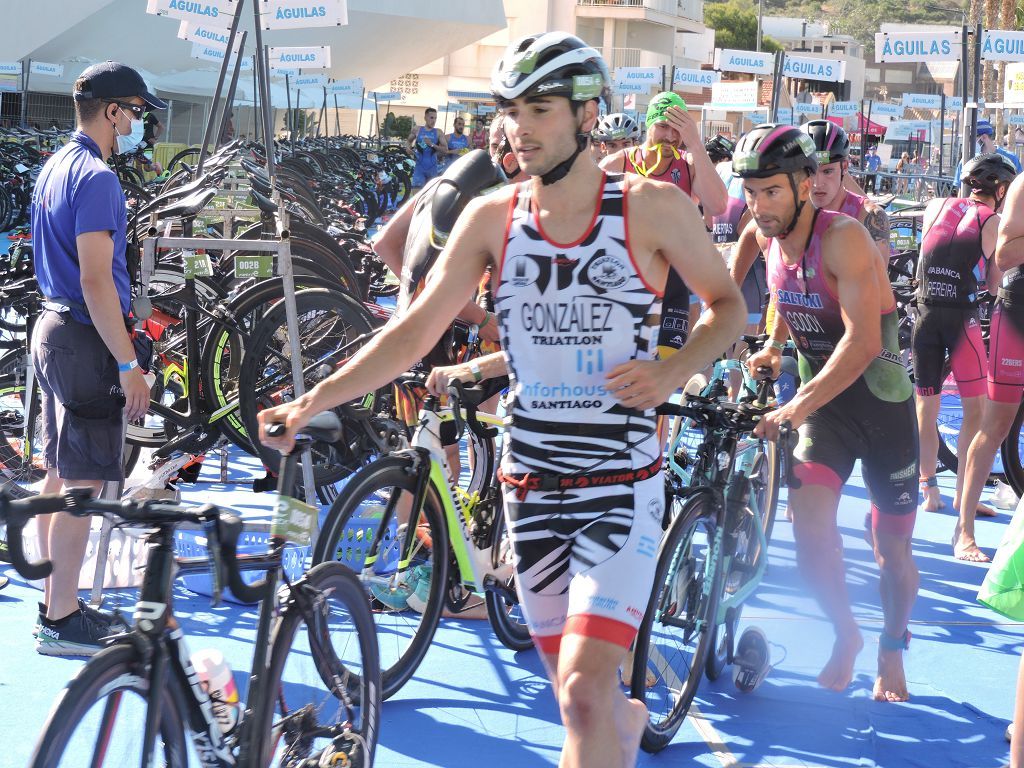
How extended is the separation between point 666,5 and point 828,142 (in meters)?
81.3

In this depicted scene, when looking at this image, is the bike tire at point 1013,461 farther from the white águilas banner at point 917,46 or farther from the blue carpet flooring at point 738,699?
the white águilas banner at point 917,46

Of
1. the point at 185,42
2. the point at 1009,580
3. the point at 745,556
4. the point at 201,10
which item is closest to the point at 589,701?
the point at 1009,580

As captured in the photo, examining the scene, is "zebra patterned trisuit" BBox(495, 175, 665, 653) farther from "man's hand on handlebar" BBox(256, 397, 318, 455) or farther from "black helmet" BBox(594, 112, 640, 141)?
"black helmet" BBox(594, 112, 640, 141)

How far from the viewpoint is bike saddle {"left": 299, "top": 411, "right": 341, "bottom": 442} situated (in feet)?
9.41

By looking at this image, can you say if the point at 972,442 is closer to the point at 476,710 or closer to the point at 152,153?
the point at 476,710

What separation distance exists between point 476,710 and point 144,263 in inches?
102

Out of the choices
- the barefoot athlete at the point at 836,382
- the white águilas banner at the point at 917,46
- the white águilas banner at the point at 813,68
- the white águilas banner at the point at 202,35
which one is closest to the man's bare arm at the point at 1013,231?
the barefoot athlete at the point at 836,382

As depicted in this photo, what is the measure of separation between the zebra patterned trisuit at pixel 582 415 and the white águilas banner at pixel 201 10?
626 centimetres

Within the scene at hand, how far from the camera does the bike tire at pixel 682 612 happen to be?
3.96 m

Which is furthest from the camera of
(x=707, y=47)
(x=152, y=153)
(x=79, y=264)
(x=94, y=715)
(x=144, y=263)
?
(x=707, y=47)

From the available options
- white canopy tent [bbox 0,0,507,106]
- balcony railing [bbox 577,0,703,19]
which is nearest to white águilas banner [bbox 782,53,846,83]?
white canopy tent [bbox 0,0,507,106]

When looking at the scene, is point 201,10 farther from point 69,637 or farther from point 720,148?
point 69,637

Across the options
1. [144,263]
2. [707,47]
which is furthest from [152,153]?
[707,47]

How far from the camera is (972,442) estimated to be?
6.47 metres
